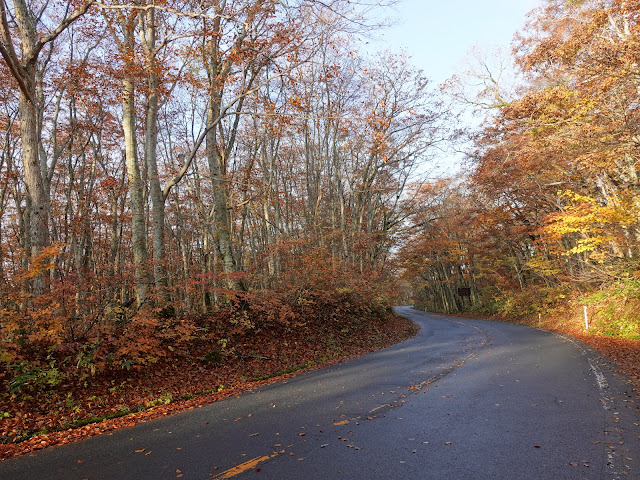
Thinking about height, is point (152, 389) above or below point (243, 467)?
above

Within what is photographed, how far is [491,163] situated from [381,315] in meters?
9.45

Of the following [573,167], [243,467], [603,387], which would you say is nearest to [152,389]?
[243,467]

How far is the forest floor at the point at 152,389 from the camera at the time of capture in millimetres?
5488

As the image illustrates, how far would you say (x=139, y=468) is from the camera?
3.99m

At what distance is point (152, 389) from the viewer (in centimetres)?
732

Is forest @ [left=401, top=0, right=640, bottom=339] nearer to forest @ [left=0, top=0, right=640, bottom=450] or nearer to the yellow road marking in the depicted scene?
forest @ [left=0, top=0, right=640, bottom=450]

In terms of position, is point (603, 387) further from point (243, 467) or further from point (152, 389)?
point (152, 389)

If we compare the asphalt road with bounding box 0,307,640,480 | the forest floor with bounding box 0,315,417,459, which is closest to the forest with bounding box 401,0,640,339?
the asphalt road with bounding box 0,307,640,480

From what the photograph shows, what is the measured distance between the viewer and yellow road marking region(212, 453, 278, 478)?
3.70 m

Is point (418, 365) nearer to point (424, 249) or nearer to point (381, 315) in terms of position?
point (381, 315)

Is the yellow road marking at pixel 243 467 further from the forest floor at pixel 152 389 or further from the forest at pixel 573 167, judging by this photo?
the forest at pixel 573 167

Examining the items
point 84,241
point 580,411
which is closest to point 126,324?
point 580,411

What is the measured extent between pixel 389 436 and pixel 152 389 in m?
4.92

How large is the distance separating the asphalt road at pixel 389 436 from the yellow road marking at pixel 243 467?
0.04 ft
